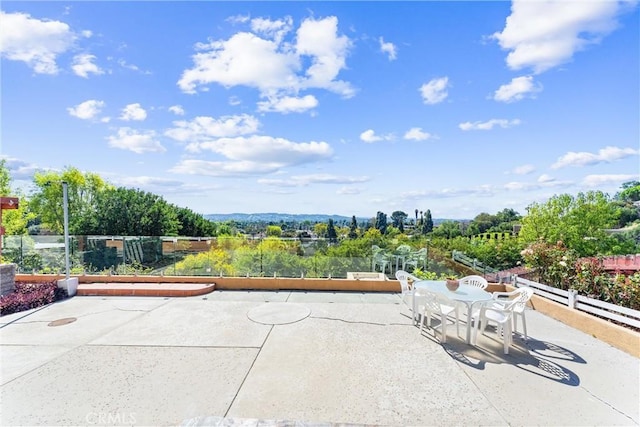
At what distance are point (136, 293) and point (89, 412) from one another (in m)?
4.70

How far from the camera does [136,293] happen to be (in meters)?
6.73

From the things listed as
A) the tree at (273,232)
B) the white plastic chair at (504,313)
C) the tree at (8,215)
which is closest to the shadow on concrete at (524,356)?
the white plastic chair at (504,313)

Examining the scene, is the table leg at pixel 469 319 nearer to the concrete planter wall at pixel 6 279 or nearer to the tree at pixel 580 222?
the concrete planter wall at pixel 6 279

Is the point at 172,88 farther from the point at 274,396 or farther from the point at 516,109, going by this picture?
the point at 516,109

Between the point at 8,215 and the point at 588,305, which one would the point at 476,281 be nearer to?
the point at 588,305

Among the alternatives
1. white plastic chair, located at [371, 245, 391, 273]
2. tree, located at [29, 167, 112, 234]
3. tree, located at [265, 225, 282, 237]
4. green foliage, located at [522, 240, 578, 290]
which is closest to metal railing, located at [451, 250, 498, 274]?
green foliage, located at [522, 240, 578, 290]

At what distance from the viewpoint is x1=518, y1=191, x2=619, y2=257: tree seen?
16.1 m

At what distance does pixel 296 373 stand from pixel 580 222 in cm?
2013

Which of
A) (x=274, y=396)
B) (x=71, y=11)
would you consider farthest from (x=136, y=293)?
(x=71, y=11)

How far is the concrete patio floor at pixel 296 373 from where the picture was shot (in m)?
2.58

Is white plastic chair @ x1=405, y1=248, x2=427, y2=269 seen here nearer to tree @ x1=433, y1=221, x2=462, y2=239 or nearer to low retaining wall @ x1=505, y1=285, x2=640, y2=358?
low retaining wall @ x1=505, y1=285, x2=640, y2=358

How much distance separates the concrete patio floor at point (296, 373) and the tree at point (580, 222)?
14668 millimetres

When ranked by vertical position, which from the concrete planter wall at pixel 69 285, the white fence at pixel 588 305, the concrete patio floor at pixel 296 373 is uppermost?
the concrete planter wall at pixel 69 285

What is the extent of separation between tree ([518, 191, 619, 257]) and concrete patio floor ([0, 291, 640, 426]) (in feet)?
48.1
